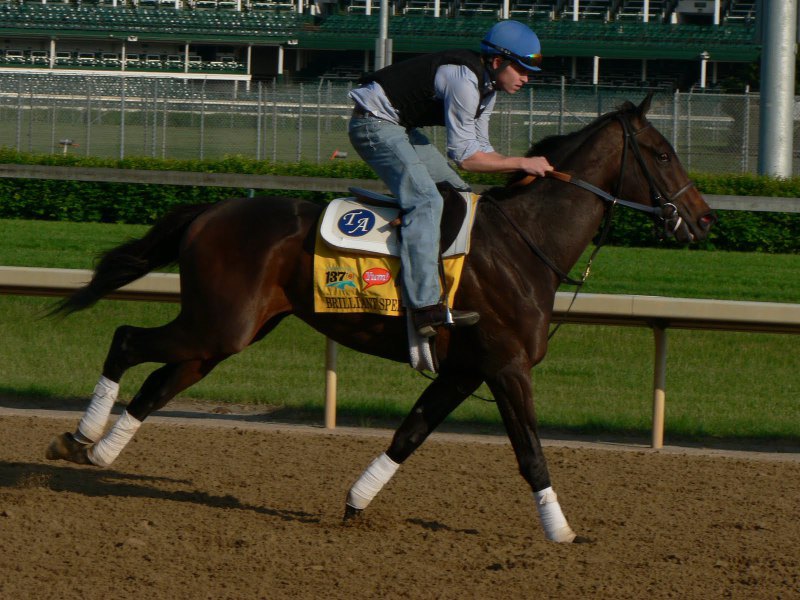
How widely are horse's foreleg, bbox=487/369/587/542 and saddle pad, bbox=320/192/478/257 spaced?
60 cm

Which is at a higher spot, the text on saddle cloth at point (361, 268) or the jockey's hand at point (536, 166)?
the jockey's hand at point (536, 166)

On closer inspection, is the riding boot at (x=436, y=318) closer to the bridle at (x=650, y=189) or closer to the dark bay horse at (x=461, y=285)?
the dark bay horse at (x=461, y=285)

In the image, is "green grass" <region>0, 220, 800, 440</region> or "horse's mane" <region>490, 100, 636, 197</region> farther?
"green grass" <region>0, 220, 800, 440</region>

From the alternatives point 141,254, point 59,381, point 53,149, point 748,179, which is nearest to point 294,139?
point 53,149

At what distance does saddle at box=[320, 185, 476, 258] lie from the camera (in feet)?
16.5

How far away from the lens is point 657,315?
6.94 metres

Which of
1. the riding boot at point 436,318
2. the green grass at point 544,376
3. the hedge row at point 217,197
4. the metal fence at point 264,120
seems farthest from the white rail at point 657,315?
the metal fence at point 264,120

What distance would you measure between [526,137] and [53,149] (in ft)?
37.4

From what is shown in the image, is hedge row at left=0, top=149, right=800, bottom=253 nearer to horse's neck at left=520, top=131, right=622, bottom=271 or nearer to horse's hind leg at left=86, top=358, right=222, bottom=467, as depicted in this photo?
horse's neck at left=520, top=131, right=622, bottom=271

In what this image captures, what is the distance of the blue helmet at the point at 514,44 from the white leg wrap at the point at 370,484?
5.95ft

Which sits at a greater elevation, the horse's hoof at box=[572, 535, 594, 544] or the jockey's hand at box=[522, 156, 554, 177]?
the jockey's hand at box=[522, 156, 554, 177]

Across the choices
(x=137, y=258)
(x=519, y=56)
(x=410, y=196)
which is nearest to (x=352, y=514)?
(x=410, y=196)

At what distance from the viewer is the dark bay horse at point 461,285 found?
5027mm

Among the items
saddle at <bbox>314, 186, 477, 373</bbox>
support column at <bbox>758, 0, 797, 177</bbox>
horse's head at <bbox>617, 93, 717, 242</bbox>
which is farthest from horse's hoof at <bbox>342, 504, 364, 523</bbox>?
support column at <bbox>758, 0, 797, 177</bbox>
